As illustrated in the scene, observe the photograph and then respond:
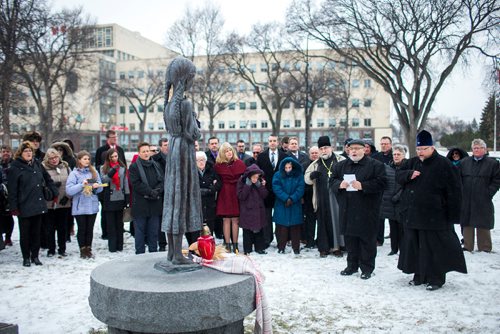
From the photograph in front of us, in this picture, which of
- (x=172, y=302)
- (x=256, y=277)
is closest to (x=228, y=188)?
(x=256, y=277)

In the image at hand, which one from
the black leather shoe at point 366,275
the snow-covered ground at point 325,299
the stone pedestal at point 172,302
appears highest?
the stone pedestal at point 172,302

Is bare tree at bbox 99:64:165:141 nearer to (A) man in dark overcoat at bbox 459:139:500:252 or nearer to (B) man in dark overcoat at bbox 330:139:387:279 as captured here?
(A) man in dark overcoat at bbox 459:139:500:252

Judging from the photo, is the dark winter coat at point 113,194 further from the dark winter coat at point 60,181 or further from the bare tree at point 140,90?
the bare tree at point 140,90

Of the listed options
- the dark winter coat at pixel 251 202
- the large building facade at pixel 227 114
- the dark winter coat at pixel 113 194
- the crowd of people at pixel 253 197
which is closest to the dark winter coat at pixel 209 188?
the crowd of people at pixel 253 197

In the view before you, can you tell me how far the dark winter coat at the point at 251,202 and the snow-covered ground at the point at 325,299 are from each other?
0.70 m

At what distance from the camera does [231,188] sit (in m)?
8.69

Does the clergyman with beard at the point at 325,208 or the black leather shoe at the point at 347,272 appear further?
the clergyman with beard at the point at 325,208

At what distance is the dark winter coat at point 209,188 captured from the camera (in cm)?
857

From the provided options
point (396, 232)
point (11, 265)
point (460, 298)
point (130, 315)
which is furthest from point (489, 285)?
point (11, 265)

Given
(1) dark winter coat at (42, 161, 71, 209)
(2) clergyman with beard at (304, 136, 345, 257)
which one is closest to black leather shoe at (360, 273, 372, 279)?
(2) clergyman with beard at (304, 136, 345, 257)

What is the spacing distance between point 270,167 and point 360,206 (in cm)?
295

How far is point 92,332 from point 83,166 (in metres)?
4.34

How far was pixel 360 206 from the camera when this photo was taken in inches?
272

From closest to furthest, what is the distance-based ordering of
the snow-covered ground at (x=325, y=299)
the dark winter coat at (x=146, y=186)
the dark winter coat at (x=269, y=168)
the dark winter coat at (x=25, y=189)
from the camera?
the snow-covered ground at (x=325, y=299) < the dark winter coat at (x=25, y=189) < the dark winter coat at (x=146, y=186) < the dark winter coat at (x=269, y=168)
